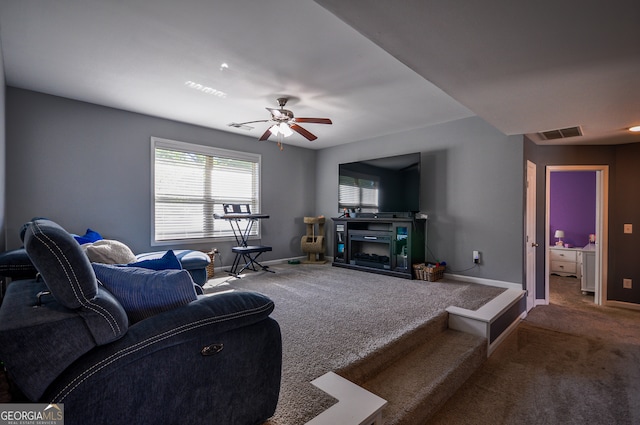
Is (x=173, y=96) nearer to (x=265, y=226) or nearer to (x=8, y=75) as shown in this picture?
(x=8, y=75)

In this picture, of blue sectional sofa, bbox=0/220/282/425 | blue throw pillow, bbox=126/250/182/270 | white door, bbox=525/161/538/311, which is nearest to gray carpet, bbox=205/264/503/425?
blue sectional sofa, bbox=0/220/282/425

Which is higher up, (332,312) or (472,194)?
(472,194)

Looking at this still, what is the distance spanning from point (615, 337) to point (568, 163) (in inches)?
93.0

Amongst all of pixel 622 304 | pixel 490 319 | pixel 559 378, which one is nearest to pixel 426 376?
pixel 490 319

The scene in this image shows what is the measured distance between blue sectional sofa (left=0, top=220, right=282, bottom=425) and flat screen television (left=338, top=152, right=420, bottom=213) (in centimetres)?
370

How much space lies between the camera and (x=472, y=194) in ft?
13.8

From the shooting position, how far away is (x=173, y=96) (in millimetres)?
3514

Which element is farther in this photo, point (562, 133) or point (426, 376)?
point (562, 133)

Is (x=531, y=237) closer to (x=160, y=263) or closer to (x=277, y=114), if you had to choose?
(x=277, y=114)

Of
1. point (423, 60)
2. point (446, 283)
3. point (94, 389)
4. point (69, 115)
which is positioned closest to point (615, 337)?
point (446, 283)

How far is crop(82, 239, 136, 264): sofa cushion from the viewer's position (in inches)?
98.6

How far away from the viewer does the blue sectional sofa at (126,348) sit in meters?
0.90

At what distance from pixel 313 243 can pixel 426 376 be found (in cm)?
378

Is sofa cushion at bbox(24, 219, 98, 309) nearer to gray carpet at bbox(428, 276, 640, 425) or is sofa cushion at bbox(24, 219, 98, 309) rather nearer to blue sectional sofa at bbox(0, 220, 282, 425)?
blue sectional sofa at bbox(0, 220, 282, 425)
